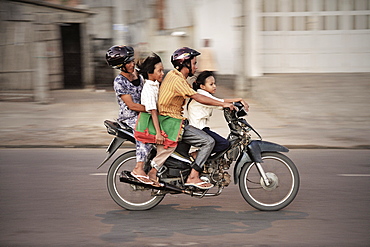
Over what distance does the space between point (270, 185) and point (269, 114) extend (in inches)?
245

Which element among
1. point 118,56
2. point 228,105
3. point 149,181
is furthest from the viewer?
point 149,181

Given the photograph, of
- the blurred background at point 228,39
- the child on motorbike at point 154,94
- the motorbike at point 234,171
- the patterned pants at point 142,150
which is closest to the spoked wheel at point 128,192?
the motorbike at point 234,171

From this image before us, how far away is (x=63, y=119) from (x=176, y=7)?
6171 millimetres

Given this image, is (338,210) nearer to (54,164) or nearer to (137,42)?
(54,164)

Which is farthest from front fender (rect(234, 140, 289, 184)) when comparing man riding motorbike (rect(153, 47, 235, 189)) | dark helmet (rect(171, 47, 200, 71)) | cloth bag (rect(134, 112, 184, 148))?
dark helmet (rect(171, 47, 200, 71))

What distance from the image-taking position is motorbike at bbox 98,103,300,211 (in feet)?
17.8

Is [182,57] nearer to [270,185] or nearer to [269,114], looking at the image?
[270,185]

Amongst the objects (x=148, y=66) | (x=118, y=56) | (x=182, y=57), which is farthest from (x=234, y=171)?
(x=118, y=56)

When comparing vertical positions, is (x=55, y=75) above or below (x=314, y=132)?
above

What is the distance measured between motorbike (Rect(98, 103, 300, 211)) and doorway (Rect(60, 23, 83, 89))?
10658 millimetres

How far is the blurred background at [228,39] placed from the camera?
13.6m

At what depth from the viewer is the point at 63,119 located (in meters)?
11.1

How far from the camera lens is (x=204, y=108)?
543 cm

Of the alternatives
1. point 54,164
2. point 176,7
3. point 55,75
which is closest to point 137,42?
point 176,7
